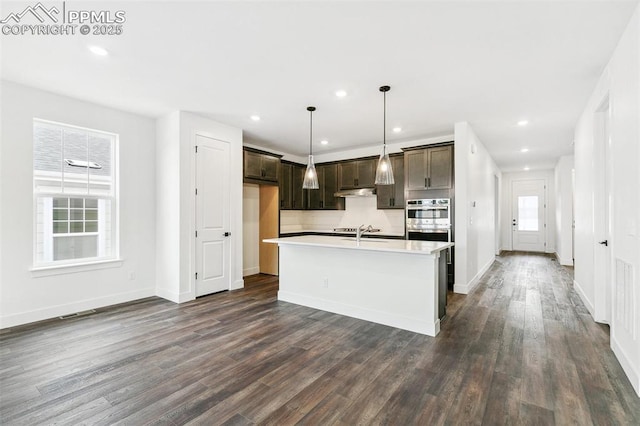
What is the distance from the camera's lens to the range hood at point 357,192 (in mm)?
6336

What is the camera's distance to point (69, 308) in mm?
3885

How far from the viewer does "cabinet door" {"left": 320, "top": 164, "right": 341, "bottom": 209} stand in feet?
22.6

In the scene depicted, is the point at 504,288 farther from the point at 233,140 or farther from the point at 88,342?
the point at 88,342

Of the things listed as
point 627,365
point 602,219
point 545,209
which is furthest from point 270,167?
point 545,209

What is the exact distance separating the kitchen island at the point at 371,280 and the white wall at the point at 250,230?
2.00m

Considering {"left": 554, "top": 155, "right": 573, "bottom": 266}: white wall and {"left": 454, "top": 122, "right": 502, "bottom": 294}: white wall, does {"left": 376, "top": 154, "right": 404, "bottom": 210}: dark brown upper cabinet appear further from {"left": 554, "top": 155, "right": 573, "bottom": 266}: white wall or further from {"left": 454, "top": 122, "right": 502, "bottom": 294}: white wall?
{"left": 554, "top": 155, "right": 573, "bottom": 266}: white wall

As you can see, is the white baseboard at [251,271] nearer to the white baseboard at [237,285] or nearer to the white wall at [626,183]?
the white baseboard at [237,285]

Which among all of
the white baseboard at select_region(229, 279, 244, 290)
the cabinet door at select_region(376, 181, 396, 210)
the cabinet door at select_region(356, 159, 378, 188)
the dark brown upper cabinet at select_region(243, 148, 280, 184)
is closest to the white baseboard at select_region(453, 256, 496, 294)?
the cabinet door at select_region(376, 181, 396, 210)

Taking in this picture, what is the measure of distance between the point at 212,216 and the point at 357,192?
3.05m

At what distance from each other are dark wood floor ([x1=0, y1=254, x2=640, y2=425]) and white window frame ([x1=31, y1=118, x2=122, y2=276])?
2.19 feet

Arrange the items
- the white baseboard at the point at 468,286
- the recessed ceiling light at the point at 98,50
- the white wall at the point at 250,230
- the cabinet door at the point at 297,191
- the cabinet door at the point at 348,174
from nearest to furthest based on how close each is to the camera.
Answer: the recessed ceiling light at the point at 98,50
the white baseboard at the point at 468,286
the white wall at the point at 250,230
the cabinet door at the point at 348,174
the cabinet door at the point at 297,191

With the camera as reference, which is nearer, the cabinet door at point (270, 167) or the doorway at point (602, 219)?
the doorway at point (602, 219)

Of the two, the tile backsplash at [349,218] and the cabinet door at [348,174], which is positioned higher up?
the cabinet door at [348,174]

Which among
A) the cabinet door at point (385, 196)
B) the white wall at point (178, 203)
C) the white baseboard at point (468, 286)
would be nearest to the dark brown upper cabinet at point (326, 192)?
the cabinet door at point (385, 196)
